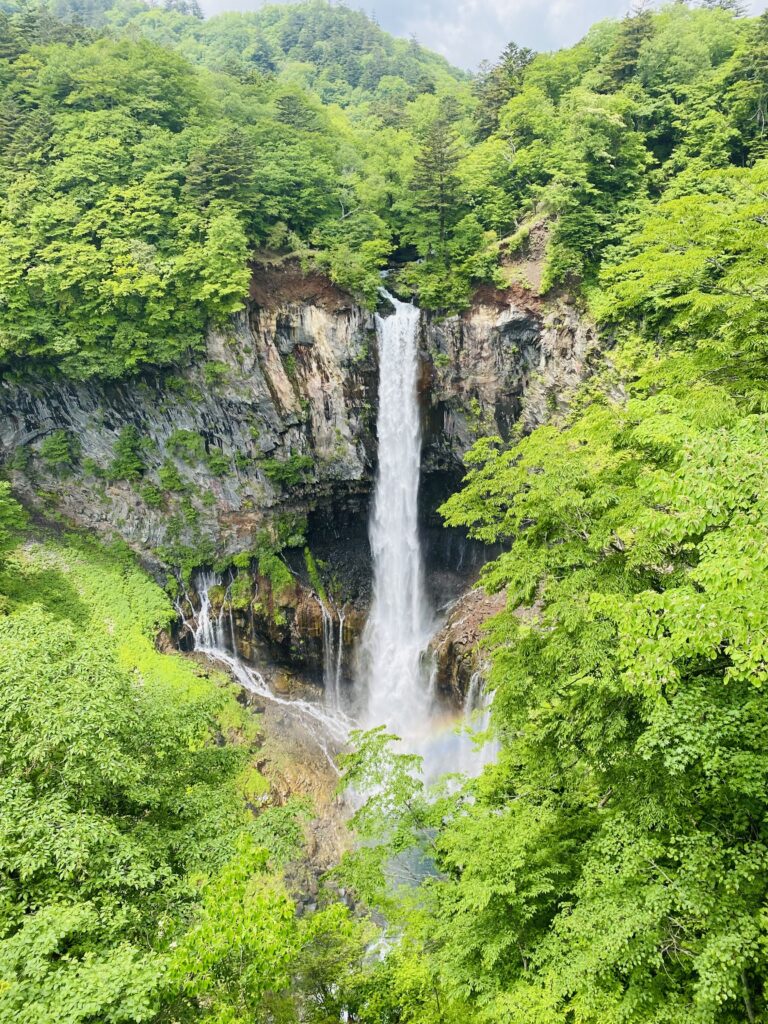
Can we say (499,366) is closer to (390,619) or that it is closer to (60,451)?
(390,619)

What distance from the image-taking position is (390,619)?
78.7 feet

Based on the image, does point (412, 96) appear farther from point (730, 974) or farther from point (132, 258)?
point (730, 974)

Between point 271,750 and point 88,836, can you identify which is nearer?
point 88,836

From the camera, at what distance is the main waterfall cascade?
2202 cm

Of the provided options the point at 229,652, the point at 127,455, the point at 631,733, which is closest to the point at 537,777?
the point at 631,733

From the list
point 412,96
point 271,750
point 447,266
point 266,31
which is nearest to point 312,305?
point 447,266

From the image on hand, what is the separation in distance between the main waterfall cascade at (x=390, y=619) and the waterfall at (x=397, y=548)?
4cm

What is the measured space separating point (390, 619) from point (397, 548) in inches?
123

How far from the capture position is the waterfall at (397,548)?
74.5ft

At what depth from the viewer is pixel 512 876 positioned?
22.0 feet

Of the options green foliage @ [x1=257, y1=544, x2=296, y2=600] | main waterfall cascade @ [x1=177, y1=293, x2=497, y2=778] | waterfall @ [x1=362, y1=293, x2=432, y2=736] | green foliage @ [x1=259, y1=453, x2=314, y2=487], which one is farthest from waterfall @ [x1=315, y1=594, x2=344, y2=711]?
green foliage @ [x1=259, y1=453, x2=314, y2=487]

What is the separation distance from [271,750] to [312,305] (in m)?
17.3

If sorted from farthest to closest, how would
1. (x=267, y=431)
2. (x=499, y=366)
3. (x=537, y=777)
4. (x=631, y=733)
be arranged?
1. (x=267, y=431)
2. (x=499, y=366)
3. (x=537, y=777)
4. (x=631, y=733)

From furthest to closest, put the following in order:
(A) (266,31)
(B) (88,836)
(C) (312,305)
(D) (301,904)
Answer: (A) (266,31), (C) (312,305), (D) (301,904), (B) (88,836)
